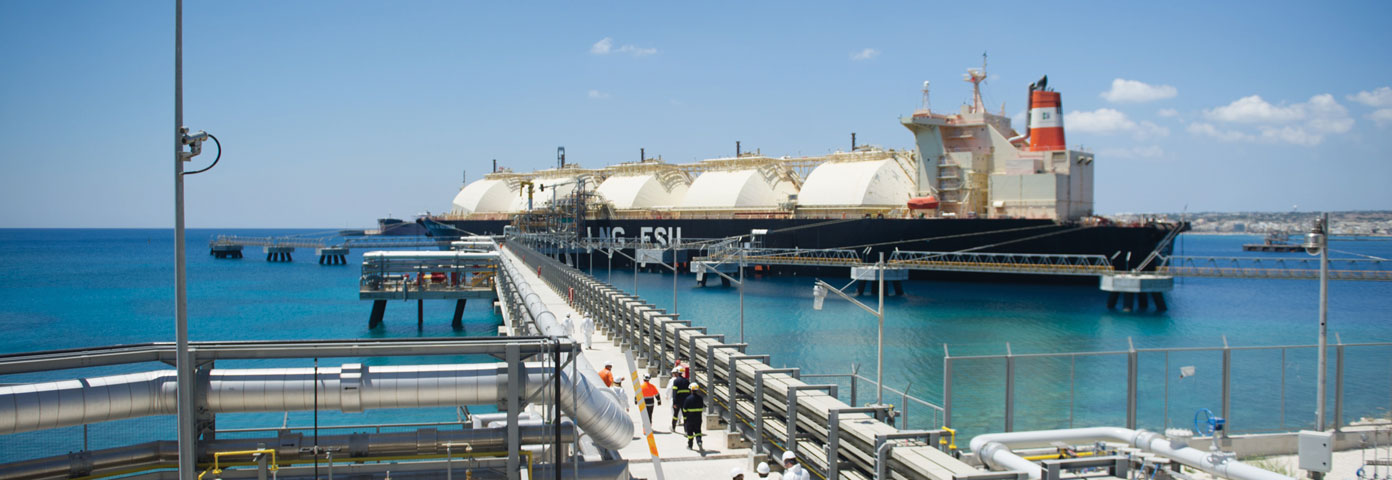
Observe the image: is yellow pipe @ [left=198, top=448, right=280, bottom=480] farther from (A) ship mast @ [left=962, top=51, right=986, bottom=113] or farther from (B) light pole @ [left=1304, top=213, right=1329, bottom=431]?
(A) ship mast @ [left=962, top=51, right=986, bottom=113]

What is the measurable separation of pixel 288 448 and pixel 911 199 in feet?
217

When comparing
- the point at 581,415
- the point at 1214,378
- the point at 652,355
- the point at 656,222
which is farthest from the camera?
the point at 656,222

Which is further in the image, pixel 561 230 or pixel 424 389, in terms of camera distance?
pixel 561 230

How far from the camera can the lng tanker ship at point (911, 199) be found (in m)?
64.5

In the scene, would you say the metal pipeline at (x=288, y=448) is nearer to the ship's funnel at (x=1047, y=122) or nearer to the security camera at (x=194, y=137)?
the security camera at (x=194, y=137)

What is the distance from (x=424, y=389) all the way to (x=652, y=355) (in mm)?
10260

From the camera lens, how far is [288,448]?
8.62 metres

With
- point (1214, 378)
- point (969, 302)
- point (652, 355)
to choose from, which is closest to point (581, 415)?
point (652, 355)

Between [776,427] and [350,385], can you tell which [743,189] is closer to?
[776,427]

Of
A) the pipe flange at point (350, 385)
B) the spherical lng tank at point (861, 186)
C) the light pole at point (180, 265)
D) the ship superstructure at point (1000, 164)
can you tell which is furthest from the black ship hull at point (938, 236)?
the light pole at point (180, 265)

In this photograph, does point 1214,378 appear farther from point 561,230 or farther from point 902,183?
point 561,230

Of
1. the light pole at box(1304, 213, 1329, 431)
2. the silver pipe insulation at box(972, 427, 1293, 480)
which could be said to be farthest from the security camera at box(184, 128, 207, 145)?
the light pole at box(1304, 213, 1329, 431)

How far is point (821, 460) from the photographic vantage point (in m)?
10.4

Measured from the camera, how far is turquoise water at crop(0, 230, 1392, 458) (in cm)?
2417
